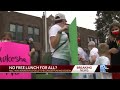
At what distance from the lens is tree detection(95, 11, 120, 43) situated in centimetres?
628

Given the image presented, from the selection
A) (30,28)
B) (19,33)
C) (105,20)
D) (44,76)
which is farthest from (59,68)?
(105,20)

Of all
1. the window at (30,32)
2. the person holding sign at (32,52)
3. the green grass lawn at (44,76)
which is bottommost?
the green grass lawn at (44,76)

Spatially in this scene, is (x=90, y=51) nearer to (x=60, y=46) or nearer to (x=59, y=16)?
(x=60, y=46)

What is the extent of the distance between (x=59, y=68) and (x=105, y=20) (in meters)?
1.56

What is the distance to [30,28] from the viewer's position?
6230mm

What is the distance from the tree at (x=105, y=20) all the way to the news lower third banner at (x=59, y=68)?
1.91 ft

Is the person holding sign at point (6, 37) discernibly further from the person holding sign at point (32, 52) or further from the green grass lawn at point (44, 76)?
the green grass lawn at point (44, 76)

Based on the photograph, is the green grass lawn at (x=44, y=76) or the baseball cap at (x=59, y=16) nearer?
the green grass lawn at (x=44, y=76)

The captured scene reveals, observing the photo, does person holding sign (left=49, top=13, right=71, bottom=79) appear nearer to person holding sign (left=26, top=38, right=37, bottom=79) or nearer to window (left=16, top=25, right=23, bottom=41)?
person holding sign (left=26, top=38, right=37, bottom=79)

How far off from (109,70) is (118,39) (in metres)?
0.65

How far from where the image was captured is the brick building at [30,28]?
6.23 metres

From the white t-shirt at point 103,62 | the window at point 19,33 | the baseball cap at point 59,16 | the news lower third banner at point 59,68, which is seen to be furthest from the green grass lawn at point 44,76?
the baseball cap at point 59,16
